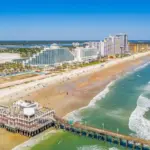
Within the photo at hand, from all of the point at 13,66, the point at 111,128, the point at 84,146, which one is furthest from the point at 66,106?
the point at 13,66

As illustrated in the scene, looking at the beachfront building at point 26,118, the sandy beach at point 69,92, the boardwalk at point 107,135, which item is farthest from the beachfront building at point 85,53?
the boardwalk at point 107,135

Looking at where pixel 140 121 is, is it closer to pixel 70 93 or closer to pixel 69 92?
pixel 70 93

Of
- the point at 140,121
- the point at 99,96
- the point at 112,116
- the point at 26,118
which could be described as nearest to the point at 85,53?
the point at 99,96

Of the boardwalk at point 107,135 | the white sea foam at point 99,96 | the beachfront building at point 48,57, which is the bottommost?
the boardwalk at point 107,135

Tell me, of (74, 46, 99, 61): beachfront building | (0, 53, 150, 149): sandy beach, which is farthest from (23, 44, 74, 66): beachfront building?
(0, 53, 150, 149): sandy beach

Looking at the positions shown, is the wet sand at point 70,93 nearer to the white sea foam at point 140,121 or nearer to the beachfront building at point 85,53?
the white sea foam at point 140,121

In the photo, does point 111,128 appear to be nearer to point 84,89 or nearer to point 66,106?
point 66,106
